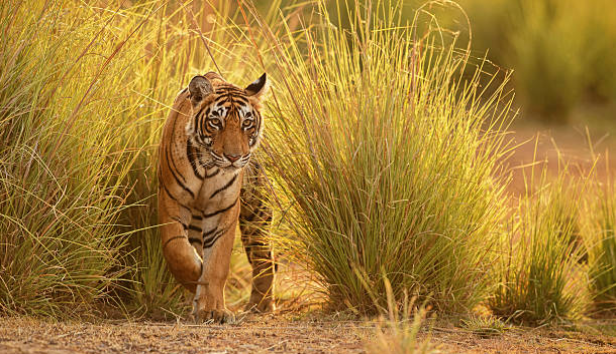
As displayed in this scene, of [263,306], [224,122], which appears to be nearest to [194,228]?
[263,306]

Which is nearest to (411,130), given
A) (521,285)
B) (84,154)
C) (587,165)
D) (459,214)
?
(459,214)

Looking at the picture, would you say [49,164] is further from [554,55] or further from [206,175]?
[554,55]

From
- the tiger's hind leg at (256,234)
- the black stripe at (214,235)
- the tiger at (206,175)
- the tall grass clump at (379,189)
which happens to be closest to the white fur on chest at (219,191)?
the tiger at (206,175)

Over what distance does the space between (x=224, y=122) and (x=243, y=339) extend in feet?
3.56

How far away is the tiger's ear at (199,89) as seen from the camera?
3678 mm

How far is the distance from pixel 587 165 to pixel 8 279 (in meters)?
7.84

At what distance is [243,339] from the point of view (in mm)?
3021

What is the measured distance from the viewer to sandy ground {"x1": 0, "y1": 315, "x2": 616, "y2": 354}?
2719 millimetres

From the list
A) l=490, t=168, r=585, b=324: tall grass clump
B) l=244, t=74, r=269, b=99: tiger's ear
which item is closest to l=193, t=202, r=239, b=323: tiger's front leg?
l=244, t=74, r=269, b=99: tiger's ear

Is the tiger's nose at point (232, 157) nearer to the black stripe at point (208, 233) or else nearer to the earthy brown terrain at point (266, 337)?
the black stripe at point (208, 233)

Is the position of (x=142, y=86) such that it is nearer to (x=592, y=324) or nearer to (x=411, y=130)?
(x=411, y=130)

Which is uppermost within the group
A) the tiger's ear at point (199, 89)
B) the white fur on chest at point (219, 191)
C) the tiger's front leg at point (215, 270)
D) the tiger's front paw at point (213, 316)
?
the tiger's ear at point (199, 89)

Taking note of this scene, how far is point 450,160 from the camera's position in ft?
12.2

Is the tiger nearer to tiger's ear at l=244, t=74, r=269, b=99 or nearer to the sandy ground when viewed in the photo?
tiger's ear at l=244, t=74, r=269, b=99
